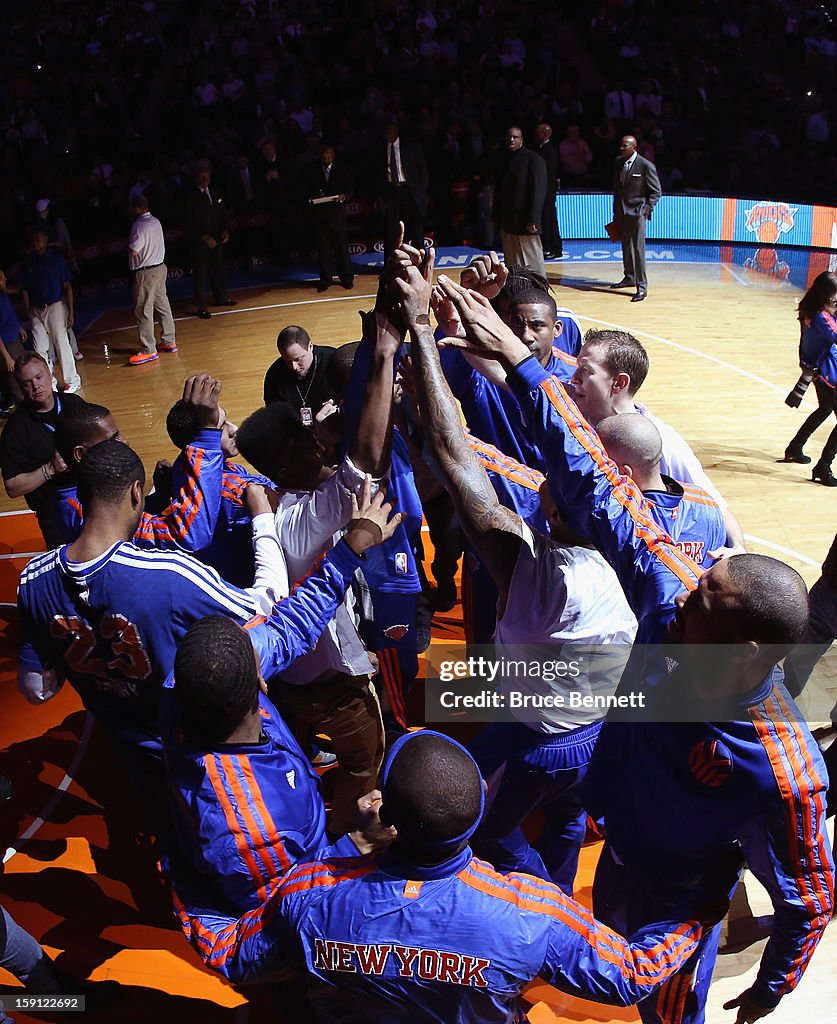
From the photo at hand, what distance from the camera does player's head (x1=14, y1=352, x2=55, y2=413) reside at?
4.95m

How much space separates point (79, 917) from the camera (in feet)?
12.0

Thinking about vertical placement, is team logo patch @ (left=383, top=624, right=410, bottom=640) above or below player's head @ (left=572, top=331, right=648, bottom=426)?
below

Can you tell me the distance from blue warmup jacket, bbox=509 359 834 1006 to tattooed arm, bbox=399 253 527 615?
202 mm

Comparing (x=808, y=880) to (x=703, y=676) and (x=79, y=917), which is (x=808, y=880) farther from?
(x=79, y=917)

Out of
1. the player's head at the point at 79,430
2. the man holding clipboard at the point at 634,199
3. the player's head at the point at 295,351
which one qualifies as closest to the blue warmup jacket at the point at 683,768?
the player's head at the point at 79,430

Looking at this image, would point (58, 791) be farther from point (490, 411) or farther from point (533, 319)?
point (533, 319)

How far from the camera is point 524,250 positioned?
11.4 metres

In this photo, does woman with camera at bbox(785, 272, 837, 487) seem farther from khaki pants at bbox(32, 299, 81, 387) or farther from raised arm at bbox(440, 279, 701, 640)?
khaki pants at bbox(32, 299, 81, 387)

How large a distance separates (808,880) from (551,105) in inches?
638

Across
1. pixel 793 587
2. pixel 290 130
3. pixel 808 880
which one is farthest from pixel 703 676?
pixel 290 130

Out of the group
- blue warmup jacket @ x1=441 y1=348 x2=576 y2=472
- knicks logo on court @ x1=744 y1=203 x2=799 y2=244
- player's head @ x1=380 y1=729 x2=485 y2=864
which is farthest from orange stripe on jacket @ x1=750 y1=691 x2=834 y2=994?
knicks logo on court @ x1=744 y1=203 x2=799 y2=244

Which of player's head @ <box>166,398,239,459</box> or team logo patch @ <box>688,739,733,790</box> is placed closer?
team logo patch @ <box>688,739,733,790</box>

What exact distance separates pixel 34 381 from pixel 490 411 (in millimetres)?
2585

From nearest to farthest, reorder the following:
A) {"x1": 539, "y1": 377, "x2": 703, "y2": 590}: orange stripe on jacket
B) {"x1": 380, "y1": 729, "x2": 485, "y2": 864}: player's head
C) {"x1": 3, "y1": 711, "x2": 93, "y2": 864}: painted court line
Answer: {"x1": 380, "y1": 729, "x2": 485, "y2": 864}: player's head → {"x1": 539, "y1": 377, "x2": 703, "y2": 590}: orange stripe on jacket → {"x1": 3, "y1": 711, "x2": 93, "y2": 864}: painted court line
